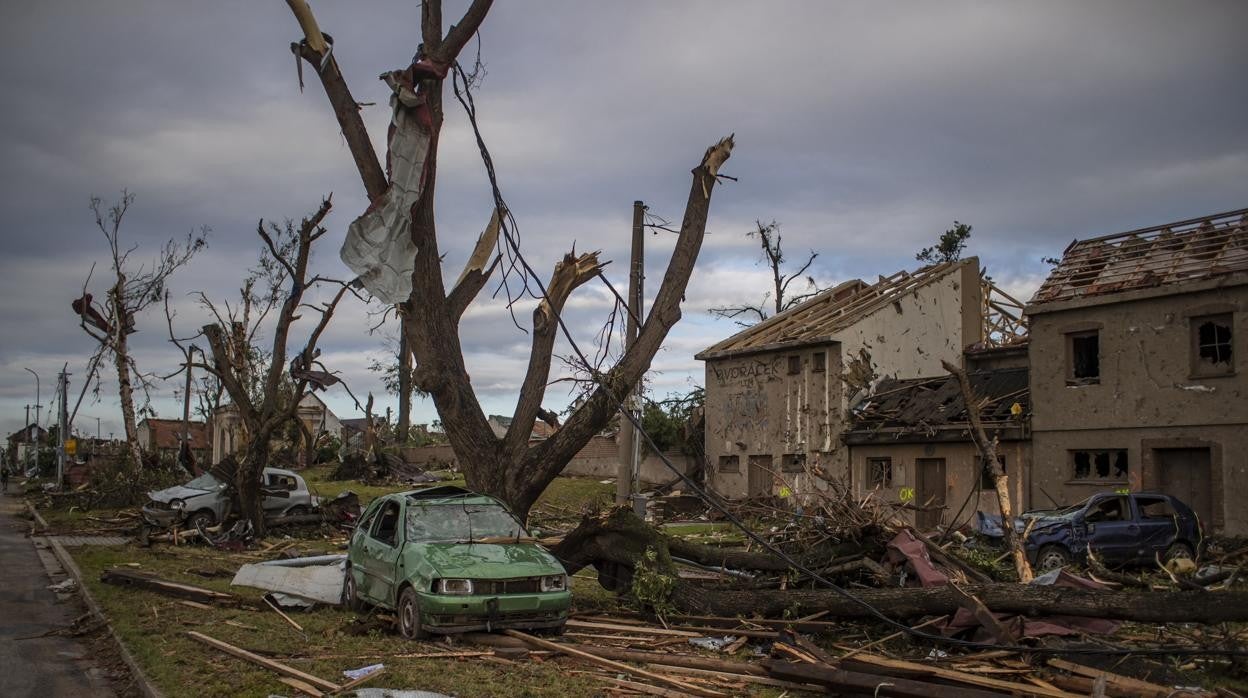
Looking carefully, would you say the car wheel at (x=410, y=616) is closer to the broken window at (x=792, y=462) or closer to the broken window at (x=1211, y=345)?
the broken window at (x=1211, y=345)

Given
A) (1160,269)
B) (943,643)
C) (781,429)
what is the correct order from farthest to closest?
(781,429), (1160,269), (943,643)

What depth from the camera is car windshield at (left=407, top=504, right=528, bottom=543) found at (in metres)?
11.3

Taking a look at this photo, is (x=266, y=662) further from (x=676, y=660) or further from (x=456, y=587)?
(x=676, y=660)

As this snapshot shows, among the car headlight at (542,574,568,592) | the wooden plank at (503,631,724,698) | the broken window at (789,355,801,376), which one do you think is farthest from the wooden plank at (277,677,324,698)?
the broken window at (789,355,801,376)

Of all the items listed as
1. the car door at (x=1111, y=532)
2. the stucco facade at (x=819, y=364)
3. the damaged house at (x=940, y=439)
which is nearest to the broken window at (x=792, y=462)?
the stucco facade at (x=819, y=364)

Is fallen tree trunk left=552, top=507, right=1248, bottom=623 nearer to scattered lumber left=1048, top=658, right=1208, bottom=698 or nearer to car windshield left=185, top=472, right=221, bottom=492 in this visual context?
scattered lumber left=1048, top=658, right=1208, bottom=698

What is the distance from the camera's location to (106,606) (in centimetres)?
1230

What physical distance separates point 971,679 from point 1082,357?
63.0ft

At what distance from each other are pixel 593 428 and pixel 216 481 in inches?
581

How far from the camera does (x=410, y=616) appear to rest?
10.4m

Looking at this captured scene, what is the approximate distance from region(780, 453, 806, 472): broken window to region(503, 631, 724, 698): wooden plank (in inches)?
854

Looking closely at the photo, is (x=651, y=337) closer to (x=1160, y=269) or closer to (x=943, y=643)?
(x=943, y=643)

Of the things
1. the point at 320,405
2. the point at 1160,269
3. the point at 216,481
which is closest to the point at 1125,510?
the point at 1160,269

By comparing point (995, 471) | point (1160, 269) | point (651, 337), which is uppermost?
point (1160, 269)
